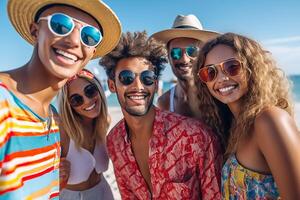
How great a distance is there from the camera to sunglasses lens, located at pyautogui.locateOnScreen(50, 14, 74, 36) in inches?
83.2

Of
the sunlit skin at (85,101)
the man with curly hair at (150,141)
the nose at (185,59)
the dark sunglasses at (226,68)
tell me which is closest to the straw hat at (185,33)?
the nose at (185,59)

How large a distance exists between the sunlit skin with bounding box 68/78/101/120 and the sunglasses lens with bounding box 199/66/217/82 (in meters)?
1.30

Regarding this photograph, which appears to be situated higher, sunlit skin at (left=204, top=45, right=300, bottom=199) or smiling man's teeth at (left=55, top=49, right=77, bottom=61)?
smiling man's teeth at (left=55, top=49, right=77, bottom=61)

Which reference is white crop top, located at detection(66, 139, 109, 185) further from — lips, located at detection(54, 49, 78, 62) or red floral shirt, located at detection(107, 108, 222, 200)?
lips, located at detection(54, 49, 78, 62)

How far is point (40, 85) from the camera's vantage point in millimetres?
2160

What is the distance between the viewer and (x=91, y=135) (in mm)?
3557

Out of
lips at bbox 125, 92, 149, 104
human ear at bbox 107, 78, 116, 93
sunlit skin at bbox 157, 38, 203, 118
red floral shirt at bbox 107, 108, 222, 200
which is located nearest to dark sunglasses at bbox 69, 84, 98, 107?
human ear at bbox 107, 78, 116, 93

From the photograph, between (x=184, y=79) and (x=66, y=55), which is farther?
(x=184, y=79)

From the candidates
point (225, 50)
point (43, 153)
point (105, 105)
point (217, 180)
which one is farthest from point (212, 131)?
point (43, 153)

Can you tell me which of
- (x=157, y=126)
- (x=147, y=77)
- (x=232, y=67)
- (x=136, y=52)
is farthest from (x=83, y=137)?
(x=232, y=67)

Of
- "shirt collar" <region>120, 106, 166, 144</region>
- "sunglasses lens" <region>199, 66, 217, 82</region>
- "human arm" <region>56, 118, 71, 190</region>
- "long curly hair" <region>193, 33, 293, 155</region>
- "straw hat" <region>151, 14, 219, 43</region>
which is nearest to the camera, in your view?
"long curly hair" <region>193, 33, 293, 155</region>

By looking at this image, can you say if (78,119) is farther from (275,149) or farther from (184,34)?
(275,149)

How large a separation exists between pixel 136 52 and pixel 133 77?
26 cm

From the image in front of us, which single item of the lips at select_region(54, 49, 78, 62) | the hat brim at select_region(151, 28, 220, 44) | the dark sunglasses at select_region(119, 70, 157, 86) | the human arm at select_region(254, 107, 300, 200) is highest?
the hat brim at select_region(151, 28, 220, 44)
